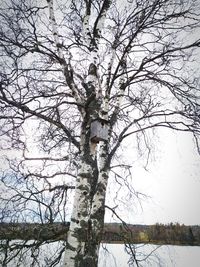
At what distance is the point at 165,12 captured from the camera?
18.3 feet

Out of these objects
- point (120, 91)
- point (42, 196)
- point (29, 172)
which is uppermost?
point (120, 91)

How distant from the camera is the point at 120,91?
5.77 m

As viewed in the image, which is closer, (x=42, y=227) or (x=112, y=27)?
(x=42, y=227)

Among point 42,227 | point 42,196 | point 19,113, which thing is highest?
point 19,113

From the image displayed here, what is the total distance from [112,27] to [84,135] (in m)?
2.73

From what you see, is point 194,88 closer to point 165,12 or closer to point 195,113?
point 195,113

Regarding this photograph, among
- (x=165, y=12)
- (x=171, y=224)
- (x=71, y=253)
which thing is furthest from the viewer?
(x=171, y=224)

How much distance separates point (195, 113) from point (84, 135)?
2.28 meters

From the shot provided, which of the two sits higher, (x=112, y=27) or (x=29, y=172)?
(x=112, y=27)

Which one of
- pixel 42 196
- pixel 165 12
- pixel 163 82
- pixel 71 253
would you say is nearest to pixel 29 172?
pixel 42 196

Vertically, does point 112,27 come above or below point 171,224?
below

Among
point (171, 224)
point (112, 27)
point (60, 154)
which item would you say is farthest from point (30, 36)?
point (171, 224)

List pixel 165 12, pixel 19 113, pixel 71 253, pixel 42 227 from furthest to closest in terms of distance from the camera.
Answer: pixel 165 12 < pixel 42 227 < pixel 19 113 < pixel 71 253

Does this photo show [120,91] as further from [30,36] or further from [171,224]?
[171,224]
